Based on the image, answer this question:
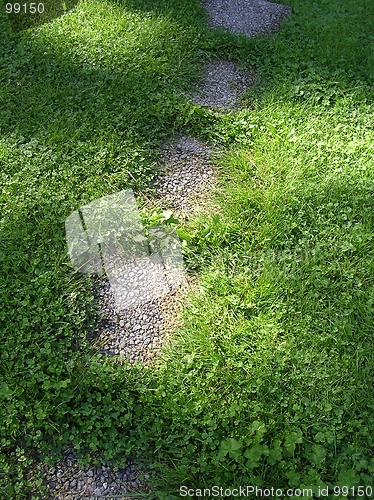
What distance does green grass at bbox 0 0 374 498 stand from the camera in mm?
2135

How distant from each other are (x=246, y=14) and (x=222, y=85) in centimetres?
106

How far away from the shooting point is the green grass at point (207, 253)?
2.13 m

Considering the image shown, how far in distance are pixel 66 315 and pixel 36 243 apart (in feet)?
1.59

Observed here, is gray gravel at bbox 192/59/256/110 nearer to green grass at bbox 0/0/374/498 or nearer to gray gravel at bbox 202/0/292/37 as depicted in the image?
green grass at bbox 0/0/374/498

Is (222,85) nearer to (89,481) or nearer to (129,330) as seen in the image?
(129,330)

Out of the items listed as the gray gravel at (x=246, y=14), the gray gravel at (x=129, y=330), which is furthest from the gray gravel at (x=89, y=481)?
the gray gravel at (x=246, y=14)

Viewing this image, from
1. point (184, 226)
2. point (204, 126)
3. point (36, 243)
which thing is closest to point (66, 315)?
point (36, 243)

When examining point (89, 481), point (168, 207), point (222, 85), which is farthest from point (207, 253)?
point (222, 85)

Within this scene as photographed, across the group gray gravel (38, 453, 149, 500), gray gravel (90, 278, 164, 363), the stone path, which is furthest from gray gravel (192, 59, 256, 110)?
gray gravel (38, 453, 149, 500)

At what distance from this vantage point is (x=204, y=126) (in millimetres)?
3473

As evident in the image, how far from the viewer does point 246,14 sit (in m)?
4.45

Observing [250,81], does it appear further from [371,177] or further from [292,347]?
[292,347]

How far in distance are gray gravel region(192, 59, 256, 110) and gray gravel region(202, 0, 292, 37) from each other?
0.46 metres

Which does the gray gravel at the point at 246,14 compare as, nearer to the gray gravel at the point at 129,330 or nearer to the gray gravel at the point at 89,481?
the gray gravel at the point at 129,330
